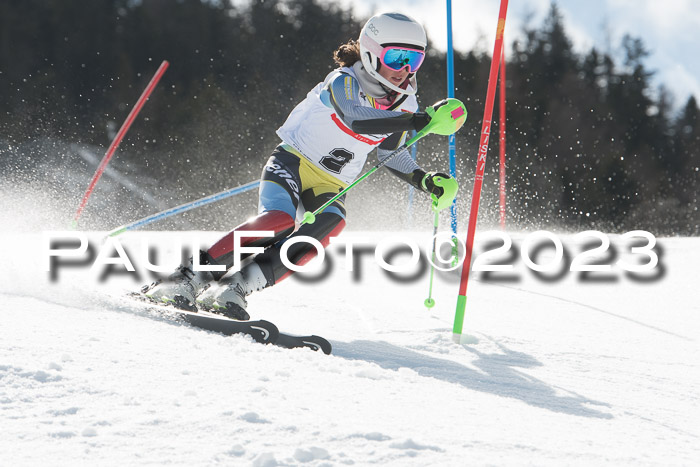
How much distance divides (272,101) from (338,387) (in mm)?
28225

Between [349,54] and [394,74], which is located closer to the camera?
[394,74]

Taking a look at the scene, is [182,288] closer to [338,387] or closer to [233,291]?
[233,291]

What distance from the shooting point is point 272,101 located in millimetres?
29109

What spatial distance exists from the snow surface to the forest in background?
62.7ft

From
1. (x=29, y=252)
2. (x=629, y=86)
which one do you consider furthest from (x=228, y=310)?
(x=629, y=86)

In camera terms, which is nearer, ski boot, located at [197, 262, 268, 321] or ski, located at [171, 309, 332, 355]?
ski, located at [171, 309, 332, 355]

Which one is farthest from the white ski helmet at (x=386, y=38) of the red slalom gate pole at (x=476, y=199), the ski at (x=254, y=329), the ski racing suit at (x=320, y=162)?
the ski at (x=254, y=329)

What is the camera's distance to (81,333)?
213 centimetres

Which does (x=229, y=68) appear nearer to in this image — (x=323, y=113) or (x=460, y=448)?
(x=323, y=113)

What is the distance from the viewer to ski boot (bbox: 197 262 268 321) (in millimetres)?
2869

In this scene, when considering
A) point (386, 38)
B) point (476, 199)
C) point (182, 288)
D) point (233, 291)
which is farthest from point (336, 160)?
point (182, 288)

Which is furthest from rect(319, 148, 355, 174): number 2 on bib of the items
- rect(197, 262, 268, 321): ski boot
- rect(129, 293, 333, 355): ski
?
rect(129, 293, 333, 355): ski

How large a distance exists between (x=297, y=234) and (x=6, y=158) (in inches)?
962

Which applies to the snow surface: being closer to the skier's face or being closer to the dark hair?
the skier's face
